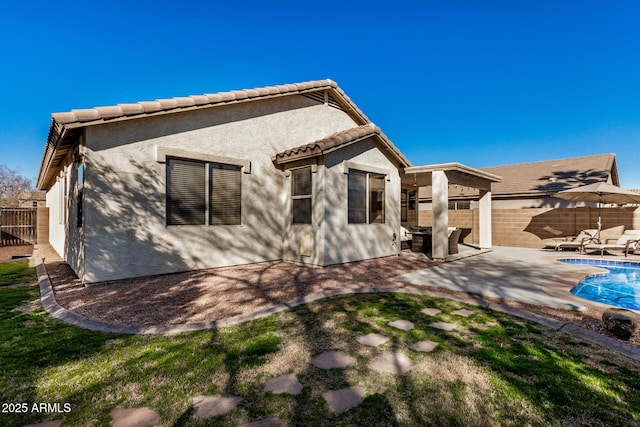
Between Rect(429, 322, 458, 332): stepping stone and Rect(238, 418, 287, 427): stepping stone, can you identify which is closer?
Rect(238, 418, 287, 427): stepping stone

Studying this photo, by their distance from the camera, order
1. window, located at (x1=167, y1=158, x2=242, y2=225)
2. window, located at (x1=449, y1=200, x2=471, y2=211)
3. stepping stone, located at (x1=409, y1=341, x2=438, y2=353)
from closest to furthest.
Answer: stepping stone, located at (x1=409, y1=341, x2=438, y2=353) → window, located at (x1=167, y1=158, x2=242, y2=225) → window, located at (x1=449, y1=200, x2=471, y2=211)

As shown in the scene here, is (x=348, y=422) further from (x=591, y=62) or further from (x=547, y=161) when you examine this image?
(x=547, y=161)

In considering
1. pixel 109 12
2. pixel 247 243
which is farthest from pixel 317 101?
pixel 109 12

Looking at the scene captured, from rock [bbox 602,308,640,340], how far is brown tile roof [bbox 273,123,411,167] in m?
7.25

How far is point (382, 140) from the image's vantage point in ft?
38.2

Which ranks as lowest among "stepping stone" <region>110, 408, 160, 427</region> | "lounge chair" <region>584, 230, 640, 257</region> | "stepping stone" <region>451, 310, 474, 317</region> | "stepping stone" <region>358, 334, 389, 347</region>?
"stepping stone" <region>451, 310, 474, 317</region>

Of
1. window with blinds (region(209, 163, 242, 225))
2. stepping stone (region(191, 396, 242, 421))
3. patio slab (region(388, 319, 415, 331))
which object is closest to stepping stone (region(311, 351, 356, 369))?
stepping stone (region(191, 396, 242, 421))

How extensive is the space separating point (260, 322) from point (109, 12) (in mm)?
15792

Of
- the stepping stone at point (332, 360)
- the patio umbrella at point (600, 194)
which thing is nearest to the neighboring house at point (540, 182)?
the patio umbrella at point (600, 194)

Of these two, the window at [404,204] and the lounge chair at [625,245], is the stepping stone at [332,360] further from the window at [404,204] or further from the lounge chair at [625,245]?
the window at [404,204]

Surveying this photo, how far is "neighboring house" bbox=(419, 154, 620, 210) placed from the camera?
683 inches

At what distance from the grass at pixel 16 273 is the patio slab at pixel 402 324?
932 cm

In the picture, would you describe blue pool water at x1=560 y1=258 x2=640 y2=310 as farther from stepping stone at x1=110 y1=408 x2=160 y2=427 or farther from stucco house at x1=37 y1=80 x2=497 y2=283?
stepping stone at x1=110 y1=408 x2=160 y2=427

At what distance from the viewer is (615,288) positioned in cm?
841
